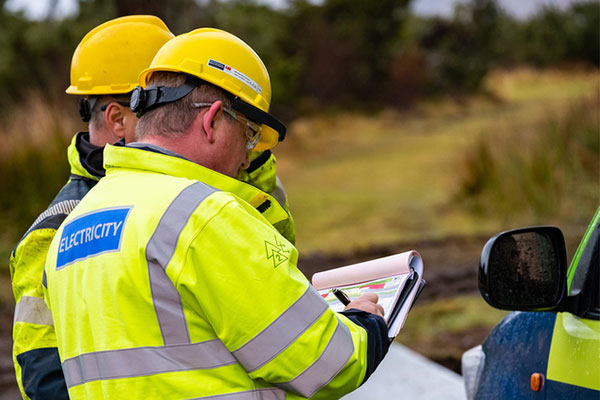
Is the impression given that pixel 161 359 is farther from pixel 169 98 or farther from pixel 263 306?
pixel 169 98

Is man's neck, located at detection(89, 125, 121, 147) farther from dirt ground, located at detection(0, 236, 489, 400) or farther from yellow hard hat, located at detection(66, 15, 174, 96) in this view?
dirt ground, located at detection(0, 236, 489, 400)

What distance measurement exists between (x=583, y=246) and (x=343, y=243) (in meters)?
9.80

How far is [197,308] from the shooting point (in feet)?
5.96

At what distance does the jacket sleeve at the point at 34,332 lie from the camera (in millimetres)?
2412

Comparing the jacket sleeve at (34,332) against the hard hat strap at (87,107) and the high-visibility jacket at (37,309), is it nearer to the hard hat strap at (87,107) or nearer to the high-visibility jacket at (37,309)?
the high-visibility jacket at (37,309)

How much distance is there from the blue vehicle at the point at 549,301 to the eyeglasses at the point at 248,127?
80cm

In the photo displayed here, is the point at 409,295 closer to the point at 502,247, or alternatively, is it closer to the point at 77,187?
the point at 502,247

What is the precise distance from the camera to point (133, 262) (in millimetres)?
1823

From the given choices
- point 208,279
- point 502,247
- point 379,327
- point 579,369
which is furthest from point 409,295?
point 208,279

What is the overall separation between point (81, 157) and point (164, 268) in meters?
1.21

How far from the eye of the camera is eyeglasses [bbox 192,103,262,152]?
7.03 ft

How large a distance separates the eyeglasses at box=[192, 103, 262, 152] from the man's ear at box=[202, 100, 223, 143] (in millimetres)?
34

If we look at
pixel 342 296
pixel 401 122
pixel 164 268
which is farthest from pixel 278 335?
pixel 401 122

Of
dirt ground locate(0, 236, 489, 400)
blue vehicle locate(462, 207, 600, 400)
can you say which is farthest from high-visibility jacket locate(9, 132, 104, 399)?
dirt ground locate(0, 236, 489, 400)
